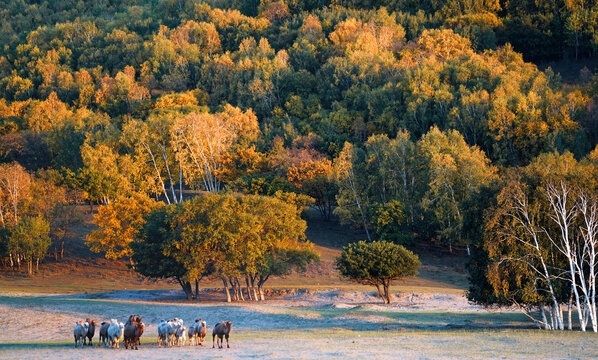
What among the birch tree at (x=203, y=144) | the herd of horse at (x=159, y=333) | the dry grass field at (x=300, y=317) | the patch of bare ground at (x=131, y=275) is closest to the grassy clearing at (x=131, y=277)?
the patch of bare ground at (x=131, y=275)

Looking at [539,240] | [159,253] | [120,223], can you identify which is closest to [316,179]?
[120,223]

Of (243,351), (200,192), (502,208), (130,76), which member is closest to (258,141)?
(200,192)

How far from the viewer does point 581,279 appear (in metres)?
35.2

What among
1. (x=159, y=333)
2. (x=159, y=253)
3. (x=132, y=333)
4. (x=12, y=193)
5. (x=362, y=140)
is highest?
(x=362, y=140)

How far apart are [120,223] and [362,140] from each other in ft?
172

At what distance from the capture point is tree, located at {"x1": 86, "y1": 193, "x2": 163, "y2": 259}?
76.6 metres

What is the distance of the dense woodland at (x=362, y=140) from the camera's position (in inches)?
1499

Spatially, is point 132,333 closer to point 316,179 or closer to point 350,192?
point 350,192

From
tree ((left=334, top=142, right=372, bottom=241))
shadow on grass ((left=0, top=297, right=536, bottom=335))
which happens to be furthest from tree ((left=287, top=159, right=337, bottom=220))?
shadow on grass ((left=0, top=297, right=536, bottom=335))

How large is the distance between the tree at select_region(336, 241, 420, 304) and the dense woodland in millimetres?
7163

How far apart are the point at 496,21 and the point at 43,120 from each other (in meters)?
104

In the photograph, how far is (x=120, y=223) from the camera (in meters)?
78.1

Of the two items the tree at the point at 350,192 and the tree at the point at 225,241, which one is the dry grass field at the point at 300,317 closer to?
the tree at the point at 225,241

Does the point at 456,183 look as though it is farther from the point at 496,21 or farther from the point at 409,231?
the point at 496,21
